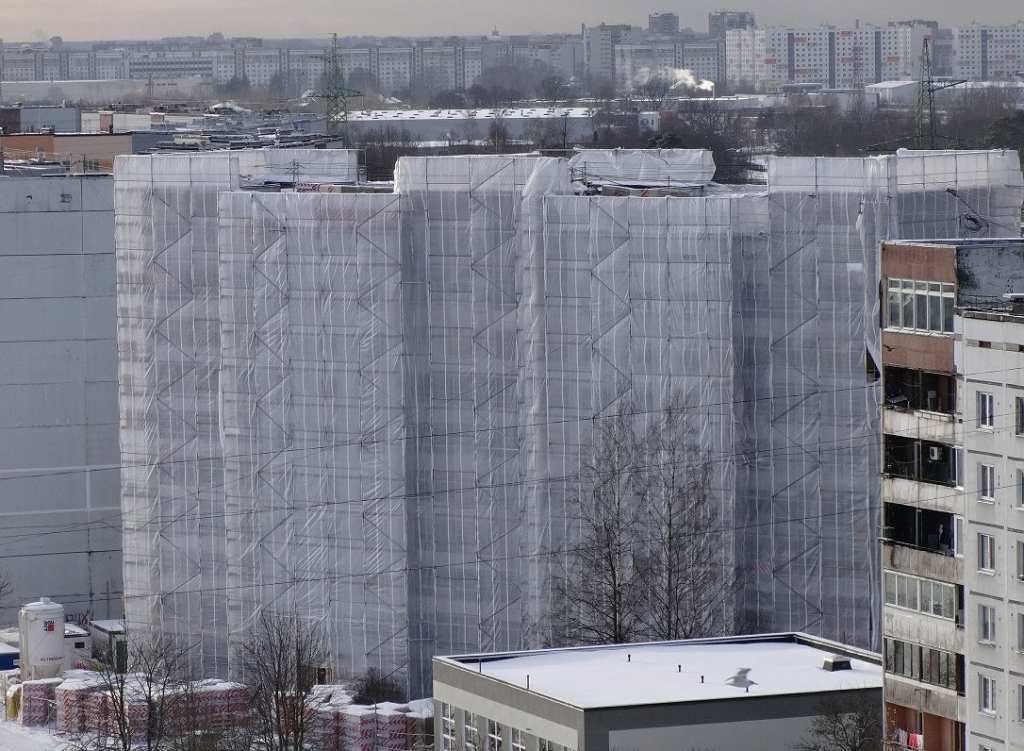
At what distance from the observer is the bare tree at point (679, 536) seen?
4119cm

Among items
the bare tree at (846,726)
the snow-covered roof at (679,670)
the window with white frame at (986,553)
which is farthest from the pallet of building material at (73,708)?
the window with white frame at (986,553)

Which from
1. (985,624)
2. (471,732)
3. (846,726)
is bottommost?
(471,732)

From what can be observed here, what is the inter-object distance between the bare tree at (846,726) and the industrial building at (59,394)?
2442 centimetres

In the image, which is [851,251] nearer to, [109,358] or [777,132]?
[109,358]

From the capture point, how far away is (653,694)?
109 ft

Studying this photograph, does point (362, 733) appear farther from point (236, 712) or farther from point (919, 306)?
point (919, 306)

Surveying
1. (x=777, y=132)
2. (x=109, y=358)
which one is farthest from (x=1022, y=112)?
(x=109, y=358)

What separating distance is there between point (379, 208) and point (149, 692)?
32.8ft

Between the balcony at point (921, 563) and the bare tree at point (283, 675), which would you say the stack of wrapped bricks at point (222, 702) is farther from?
the balcony at point (921, 563)

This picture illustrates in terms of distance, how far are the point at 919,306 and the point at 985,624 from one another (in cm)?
415

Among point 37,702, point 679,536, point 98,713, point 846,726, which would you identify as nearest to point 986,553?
point 846,726

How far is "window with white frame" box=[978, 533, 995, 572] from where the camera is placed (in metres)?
27.9

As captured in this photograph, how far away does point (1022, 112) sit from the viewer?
12456cm

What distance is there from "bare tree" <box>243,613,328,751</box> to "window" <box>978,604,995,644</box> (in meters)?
13.7
